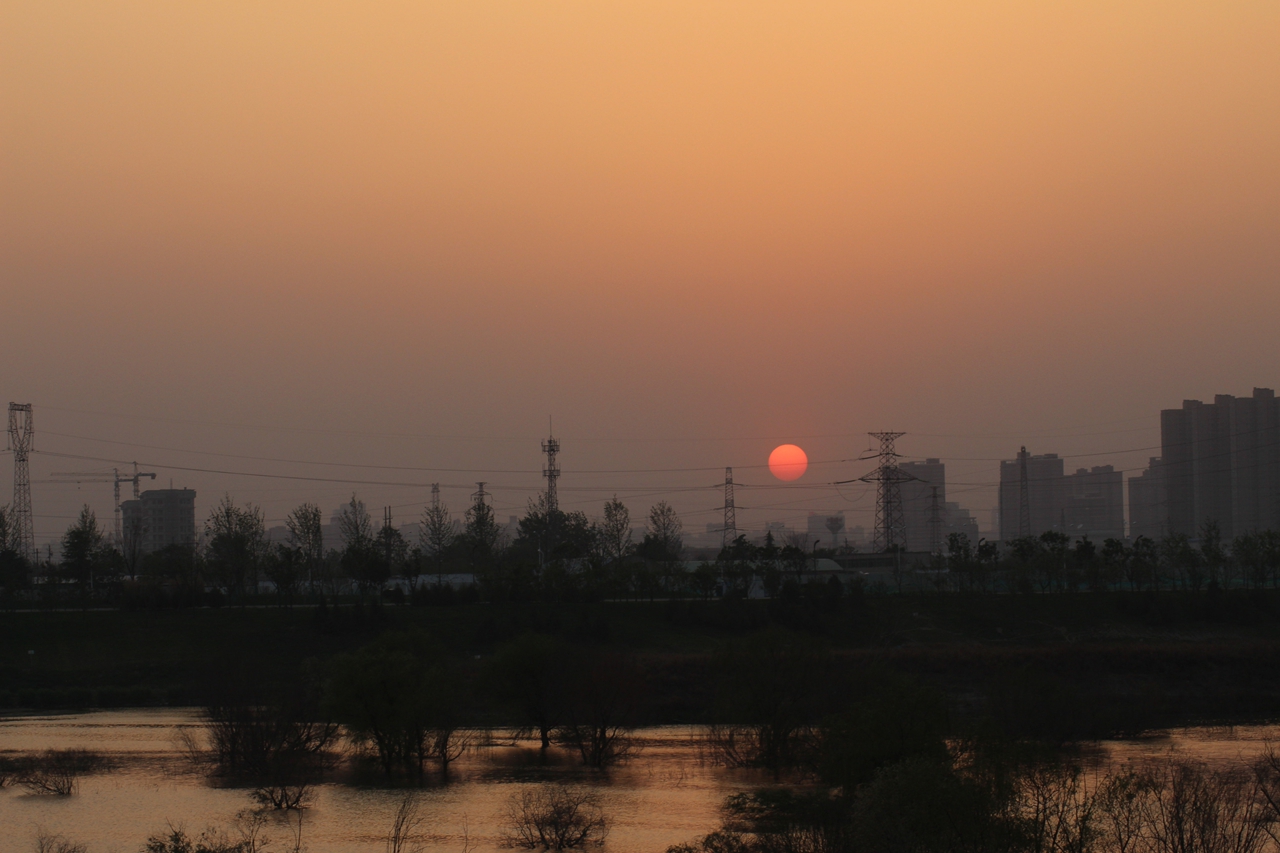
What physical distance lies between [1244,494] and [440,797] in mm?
182536

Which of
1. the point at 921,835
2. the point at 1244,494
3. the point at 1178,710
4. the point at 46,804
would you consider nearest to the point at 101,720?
the point at 46,804

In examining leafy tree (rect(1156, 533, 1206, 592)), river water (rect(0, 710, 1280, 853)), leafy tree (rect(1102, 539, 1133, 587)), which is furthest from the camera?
leafy tree (rect(1156, 533, 1206, 592))

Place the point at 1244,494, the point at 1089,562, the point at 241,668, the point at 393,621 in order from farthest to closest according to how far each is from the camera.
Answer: the point at 1244,494 < the point at 1089,562 < the point at 393,621 < the point at 241,668

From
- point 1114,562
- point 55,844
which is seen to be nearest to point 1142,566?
point 1114,562

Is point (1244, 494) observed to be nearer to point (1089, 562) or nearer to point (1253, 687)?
point (1089, 562)

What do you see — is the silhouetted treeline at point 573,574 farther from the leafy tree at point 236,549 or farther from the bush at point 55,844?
the bush at point 55,844

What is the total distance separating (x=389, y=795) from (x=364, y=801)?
1213 mm

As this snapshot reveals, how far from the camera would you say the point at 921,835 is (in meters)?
19.3

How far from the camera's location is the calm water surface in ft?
101

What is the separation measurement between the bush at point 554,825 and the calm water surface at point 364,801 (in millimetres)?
433

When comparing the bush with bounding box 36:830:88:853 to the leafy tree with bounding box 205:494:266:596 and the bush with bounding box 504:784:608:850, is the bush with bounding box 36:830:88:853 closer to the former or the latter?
the bush with bounding box 504:784:608:850

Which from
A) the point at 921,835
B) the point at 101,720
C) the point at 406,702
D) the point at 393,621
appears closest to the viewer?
the point at 921,835

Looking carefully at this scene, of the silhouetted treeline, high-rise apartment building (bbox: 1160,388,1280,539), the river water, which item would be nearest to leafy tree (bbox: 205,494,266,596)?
the silhouetted treeline

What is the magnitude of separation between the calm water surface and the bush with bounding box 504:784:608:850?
433mm
